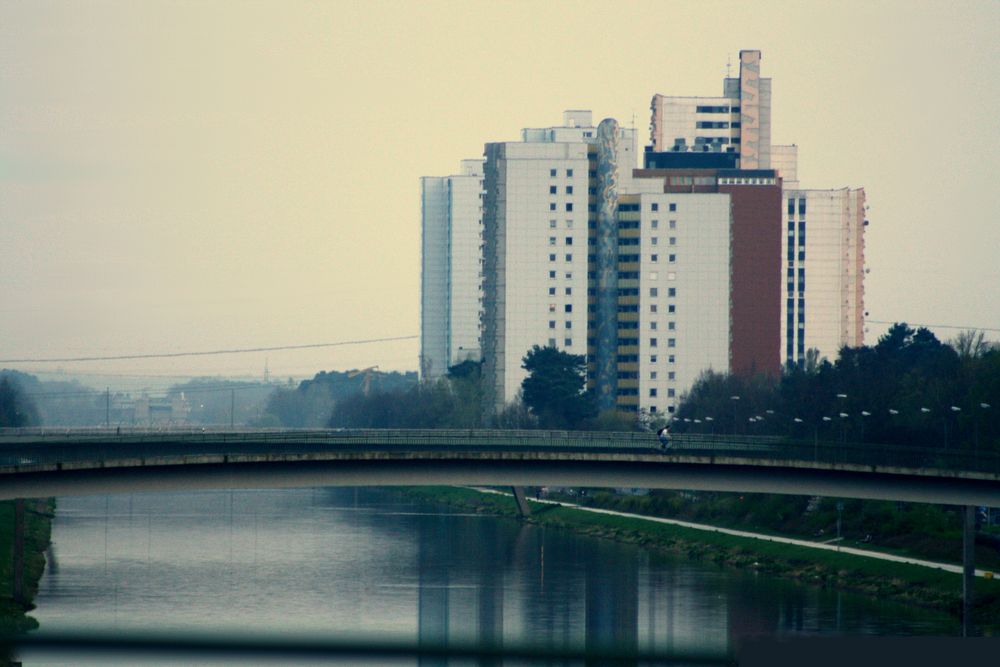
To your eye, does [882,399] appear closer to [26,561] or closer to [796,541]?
[796,541]

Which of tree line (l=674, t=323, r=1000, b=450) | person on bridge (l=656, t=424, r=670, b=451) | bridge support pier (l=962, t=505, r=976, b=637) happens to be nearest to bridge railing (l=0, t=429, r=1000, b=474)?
person on bridge (l=656, t=424, r=670, b=451)

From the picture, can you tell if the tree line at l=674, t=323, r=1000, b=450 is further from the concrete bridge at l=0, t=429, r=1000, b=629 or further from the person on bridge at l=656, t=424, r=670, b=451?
the person on bridge at l=656, t=424, r=670, b=451

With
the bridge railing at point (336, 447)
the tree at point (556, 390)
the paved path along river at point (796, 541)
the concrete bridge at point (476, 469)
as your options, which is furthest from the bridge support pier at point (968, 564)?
the tree at point (556, 390)

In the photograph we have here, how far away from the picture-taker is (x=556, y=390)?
185875mm

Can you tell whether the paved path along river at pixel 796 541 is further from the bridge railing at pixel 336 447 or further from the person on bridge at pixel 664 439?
the person on bridge at pixel 664 439

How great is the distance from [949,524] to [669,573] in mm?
17291

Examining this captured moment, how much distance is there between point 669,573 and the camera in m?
96.8

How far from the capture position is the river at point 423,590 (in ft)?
237

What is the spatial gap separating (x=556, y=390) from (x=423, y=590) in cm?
9922

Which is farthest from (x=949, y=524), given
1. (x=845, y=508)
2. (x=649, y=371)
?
(x=649, y=371)

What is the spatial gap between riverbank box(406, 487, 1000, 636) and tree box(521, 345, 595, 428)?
38806mm

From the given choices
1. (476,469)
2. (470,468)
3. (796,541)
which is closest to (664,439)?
(476,469)

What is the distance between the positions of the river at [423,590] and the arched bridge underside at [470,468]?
6.53 m

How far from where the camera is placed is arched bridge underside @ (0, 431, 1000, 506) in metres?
70.8
